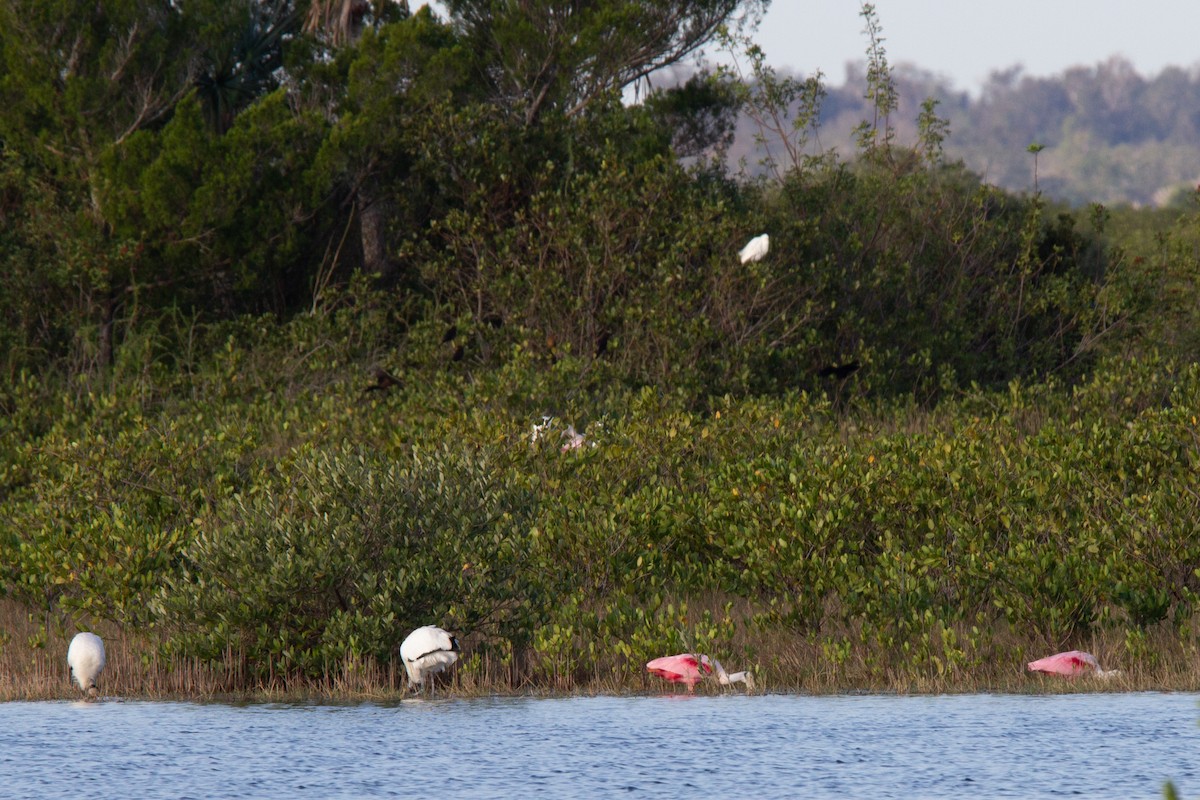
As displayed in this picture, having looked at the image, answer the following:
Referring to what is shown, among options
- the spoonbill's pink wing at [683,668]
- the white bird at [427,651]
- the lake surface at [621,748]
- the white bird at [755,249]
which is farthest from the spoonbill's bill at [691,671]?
the white bird at [755,249]

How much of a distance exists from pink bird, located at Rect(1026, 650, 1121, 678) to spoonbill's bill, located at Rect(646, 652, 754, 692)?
1987 mm

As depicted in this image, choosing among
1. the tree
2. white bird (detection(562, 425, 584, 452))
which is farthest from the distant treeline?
white bird (detection(562, 425, 584, 452))

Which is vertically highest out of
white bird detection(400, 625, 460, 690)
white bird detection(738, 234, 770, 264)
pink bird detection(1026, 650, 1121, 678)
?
white bird detection(738, 234, 770, 264)

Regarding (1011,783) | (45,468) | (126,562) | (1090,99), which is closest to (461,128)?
(45,468)

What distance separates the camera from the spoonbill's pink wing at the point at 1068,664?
37.2 feet

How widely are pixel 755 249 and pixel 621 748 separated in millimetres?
12302

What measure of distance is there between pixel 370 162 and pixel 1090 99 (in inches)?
6746

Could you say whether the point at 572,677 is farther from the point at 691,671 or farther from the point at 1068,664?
the point at 1068,664

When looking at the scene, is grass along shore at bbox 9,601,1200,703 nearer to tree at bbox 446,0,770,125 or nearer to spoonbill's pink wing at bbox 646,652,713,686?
spoonbill's pink wing at bbox 646,652,713,686

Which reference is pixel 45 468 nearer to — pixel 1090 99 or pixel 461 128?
pixel 461 128

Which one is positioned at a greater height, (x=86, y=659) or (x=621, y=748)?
(x=86, y=659)

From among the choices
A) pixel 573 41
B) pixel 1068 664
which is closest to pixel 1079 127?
pixel 573 41

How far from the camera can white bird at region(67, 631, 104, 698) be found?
11.7 meters

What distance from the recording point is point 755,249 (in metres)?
21.3
